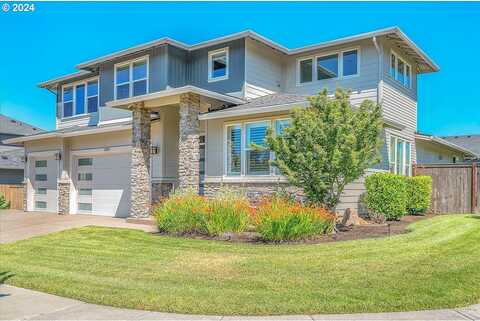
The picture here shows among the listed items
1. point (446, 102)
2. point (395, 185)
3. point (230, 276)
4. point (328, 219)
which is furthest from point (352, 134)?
point (446, 102)

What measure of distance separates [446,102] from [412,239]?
2652 centimetres

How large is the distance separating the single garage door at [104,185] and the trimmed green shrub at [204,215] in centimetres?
668

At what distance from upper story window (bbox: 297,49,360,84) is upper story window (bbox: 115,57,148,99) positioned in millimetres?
6633

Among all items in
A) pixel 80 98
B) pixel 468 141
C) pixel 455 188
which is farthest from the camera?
pixel 468 141

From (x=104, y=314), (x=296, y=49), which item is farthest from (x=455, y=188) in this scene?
(x=104, y=314)

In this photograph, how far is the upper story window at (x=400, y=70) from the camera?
1642 cm

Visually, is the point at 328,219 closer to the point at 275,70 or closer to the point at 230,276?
the point at 230,276

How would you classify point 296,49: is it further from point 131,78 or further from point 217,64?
point 131,78

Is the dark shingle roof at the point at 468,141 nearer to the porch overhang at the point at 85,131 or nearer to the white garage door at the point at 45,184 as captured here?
the porch overhang at the point at 85,131

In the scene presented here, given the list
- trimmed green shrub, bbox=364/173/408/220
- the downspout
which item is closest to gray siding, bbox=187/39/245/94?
the downspout

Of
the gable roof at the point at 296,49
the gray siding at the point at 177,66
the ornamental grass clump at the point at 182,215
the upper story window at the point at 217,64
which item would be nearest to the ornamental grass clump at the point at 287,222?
the ornamental grass clump at the point at 182,215

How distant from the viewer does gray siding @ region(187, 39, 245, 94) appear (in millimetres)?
16203

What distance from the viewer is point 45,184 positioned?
20.8 meters

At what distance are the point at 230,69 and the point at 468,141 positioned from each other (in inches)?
1033
